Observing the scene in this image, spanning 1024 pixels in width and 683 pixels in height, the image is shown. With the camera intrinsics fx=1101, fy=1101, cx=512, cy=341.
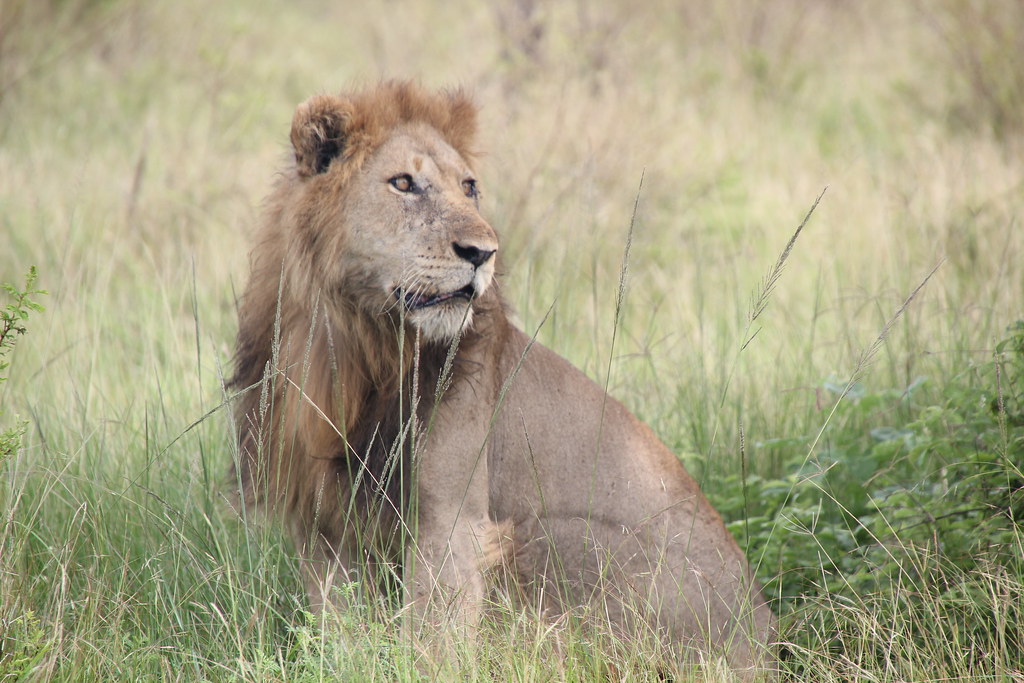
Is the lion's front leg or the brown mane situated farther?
the brown mane

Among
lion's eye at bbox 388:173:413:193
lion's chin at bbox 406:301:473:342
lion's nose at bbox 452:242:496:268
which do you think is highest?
lion's eye at bbox 388:173:413:193

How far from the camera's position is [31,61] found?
853cm

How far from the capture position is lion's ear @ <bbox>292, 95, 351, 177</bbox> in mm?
2996

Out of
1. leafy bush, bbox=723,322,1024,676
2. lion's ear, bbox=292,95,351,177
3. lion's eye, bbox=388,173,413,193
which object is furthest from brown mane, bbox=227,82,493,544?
leafy bush, bbox=723,322,1024,676

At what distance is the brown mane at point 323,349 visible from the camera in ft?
9.84

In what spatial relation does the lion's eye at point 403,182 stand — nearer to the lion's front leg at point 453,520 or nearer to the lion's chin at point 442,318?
the lion's chin at point 442,318

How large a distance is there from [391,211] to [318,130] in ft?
1.05

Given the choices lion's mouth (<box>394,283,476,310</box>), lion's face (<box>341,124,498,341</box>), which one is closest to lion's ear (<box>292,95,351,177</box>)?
lion's face (<box>341,124,498,341</box>)

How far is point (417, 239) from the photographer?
286 cm

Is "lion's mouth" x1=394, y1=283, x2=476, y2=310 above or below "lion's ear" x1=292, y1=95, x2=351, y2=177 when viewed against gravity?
below

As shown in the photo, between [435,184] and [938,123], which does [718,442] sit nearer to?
[435,184]

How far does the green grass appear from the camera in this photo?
2969 millimetres

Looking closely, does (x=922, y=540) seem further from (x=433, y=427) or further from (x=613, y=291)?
(x=613, y=291)

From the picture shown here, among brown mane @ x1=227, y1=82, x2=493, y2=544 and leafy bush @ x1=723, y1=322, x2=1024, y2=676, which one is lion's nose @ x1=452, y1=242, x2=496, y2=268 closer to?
brown mane @ x1=227, y1=82, x2=493, y2=544
